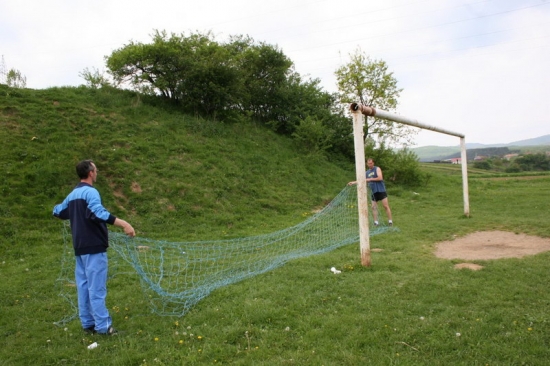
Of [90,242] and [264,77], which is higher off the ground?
[264,77]

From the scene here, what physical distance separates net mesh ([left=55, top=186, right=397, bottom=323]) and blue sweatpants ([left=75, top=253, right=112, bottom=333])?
21.2 inches

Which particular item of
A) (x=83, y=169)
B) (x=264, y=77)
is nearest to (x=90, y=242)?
(x=83, y=169)

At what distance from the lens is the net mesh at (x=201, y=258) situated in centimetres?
502

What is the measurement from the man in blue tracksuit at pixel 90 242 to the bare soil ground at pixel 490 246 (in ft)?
16.2

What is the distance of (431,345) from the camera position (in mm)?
3508

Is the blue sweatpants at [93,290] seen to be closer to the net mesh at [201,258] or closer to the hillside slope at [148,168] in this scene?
the net mesh at [201,258]

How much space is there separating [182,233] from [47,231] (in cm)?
308

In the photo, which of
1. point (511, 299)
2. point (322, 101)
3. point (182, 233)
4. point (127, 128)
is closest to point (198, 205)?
point (182, 233)

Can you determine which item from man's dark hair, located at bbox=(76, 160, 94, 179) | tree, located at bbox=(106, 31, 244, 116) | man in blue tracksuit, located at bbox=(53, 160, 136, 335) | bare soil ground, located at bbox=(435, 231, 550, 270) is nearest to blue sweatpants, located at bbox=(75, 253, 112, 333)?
man in blue tracksuit, located at bbox=(53, 160, 136, 335)

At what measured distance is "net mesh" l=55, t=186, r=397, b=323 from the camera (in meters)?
5.02

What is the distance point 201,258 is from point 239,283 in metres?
1.54

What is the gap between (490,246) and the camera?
7.38 meters

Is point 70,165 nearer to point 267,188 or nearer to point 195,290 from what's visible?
point 267,188

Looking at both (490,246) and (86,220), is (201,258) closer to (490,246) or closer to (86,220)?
(86,220)
